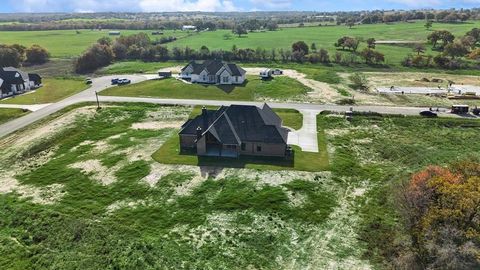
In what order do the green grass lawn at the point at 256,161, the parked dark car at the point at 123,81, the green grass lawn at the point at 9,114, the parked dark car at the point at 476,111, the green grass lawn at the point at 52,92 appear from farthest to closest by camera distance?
the parked dark car at the point at 123,81, the green grass lawn at the point at 52,92, the green grass lawn at the point at 9,114, the parked dark car at the point at 476,111, the green grass lawn at the point at 256,161

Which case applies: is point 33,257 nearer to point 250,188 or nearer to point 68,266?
point 68,266

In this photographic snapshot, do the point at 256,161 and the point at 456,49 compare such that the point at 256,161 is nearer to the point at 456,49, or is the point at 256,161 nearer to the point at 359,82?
the point at 359,82

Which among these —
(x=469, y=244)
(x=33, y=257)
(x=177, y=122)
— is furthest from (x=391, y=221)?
(x=177, y=122)

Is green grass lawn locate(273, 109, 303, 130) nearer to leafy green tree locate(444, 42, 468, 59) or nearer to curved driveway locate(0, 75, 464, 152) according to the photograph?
curved driveway locate(0, 75, 464, 152)

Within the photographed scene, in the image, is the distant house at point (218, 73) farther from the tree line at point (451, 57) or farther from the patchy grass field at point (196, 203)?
the tree line at point (451, 57)

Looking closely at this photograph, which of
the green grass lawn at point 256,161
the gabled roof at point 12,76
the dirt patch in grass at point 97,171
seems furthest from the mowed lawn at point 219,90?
the dirt patch in grass at point 97,171

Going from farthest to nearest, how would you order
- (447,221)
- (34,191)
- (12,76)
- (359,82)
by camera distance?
(359,82), (12,76), (34,191), (447,221)

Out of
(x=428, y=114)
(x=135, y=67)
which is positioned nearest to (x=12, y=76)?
(x=135, y=67)
